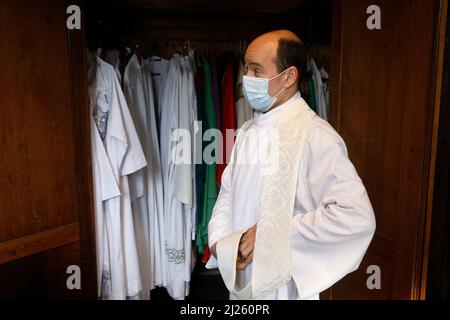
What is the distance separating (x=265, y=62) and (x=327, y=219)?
1.44 feet

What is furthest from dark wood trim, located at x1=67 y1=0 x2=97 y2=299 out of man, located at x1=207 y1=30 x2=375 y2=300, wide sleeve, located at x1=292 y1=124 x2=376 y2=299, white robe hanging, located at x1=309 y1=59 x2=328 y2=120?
white robe hanging, located at x1=309 y1=59 x2=328 y2=120

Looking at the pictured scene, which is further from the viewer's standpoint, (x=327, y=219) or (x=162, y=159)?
(x=162, y=159)

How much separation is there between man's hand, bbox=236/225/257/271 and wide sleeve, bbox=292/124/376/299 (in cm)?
11

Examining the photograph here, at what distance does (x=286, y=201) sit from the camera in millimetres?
908

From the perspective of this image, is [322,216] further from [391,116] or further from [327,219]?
[391,116]

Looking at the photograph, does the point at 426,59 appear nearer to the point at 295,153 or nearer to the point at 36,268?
the point at 295,153

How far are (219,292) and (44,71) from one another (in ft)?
4.70

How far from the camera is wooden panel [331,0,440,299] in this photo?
40.6 inches

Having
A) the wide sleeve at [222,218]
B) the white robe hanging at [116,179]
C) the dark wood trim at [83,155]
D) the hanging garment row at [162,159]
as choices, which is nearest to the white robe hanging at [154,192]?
the hanging garment row at [162,159]

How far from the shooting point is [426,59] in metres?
1.01

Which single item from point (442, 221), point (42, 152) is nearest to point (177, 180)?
point (42, 152)

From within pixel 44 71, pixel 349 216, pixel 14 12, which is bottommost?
pixel 349 216

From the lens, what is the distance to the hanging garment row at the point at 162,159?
1490 millimetres
